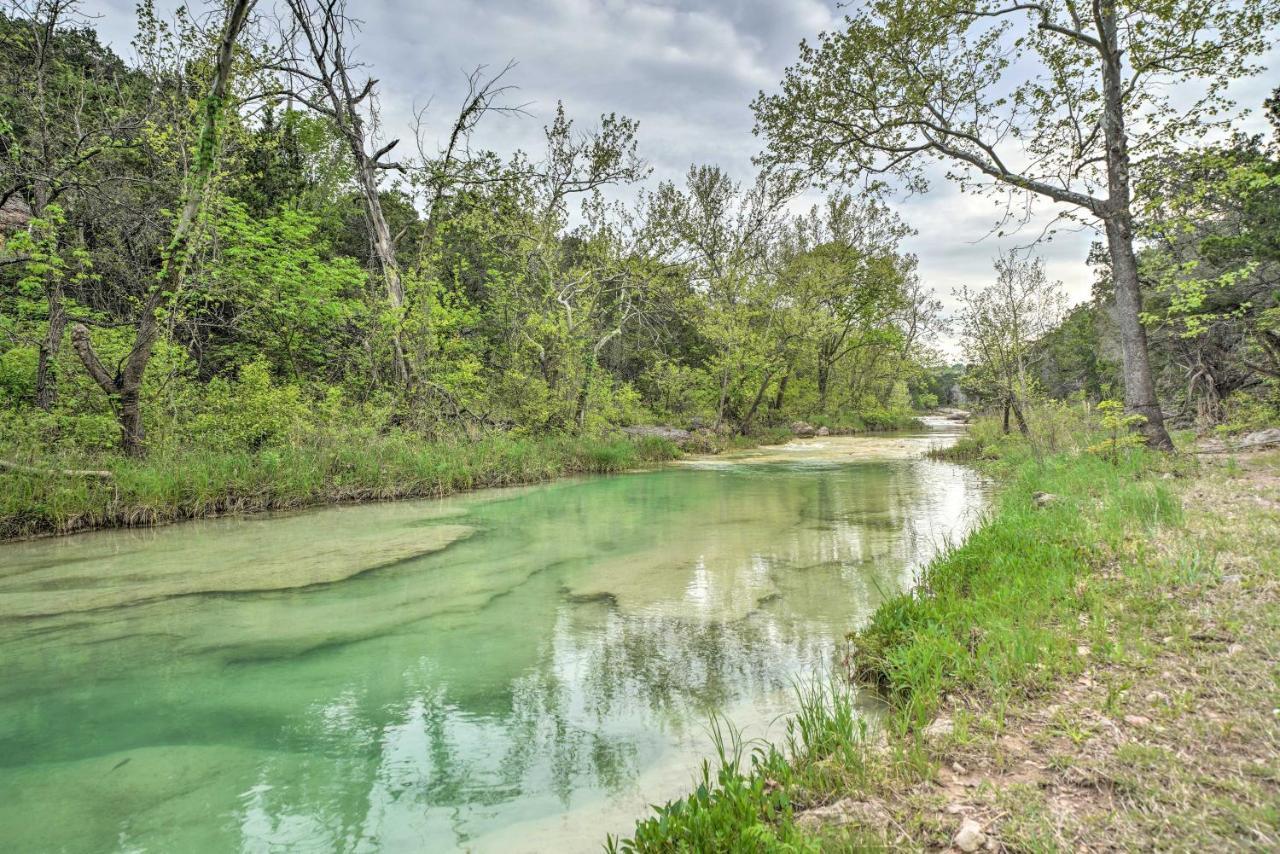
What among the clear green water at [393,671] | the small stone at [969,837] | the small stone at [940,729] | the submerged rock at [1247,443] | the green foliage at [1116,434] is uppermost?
the green foliage at [1116,434]

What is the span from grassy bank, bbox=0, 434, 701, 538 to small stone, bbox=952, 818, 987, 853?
1131 centimetres

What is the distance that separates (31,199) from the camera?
36.4ft

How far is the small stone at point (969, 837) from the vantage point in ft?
6.21

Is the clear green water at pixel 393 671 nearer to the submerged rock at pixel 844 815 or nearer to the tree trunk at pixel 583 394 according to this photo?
the submerged rock at pixel 844 815

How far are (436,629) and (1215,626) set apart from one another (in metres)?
5.42

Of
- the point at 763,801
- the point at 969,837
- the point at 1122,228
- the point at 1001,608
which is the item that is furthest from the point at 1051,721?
the point at 1122,228

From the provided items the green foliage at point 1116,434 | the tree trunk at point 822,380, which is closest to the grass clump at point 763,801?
the green foliage at point 1116,434

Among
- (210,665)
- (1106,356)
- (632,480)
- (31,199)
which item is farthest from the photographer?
(1106,356)

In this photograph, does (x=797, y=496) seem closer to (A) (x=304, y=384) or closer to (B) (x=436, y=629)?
(B) (x=436, y=629)

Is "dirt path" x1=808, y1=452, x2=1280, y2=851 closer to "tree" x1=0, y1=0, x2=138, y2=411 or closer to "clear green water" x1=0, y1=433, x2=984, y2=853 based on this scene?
"clear green water" x1=0, y1=433, x2=984, y2=853

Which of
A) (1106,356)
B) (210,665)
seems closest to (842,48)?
(210,665)

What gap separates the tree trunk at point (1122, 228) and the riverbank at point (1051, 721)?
224 inches

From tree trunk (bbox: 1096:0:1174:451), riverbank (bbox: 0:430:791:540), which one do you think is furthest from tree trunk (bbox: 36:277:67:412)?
tree trunk (bbox: 1096:0:1174:451)

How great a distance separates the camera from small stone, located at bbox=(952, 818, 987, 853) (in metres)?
1.89
